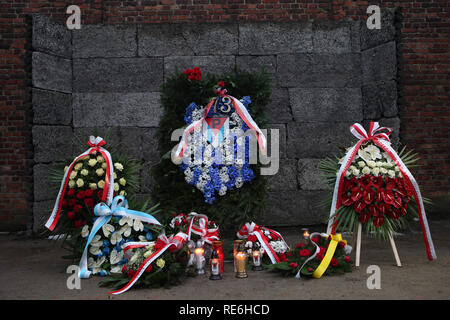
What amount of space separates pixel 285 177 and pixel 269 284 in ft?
9.53

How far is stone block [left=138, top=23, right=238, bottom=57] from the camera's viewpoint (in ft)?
19.4

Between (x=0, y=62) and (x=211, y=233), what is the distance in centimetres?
492

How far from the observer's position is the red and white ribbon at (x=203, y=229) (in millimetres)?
3863

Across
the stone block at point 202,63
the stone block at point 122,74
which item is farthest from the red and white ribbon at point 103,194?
the stone block at point 202,63

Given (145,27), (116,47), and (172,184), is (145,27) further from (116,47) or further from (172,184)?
(172,184)

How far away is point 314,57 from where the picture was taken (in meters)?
6.01

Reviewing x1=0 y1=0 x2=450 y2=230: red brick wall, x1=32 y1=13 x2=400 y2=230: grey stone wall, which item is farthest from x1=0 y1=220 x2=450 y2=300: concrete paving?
x1=0 y1=0 x2=450 y2=230: red brick wall

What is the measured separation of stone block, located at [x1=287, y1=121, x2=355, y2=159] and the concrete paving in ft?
6.64

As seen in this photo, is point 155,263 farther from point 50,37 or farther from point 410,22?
point 410,22

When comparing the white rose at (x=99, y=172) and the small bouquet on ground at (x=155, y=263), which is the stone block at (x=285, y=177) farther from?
Result: the white rose at (x=99, y=172)

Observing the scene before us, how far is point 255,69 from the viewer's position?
5961 mm

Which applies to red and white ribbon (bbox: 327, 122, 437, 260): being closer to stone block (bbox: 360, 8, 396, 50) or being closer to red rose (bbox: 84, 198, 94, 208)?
red rose (bbox: 84, 198, 94, 208)

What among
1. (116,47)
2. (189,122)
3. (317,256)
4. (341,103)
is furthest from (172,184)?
(341,103)

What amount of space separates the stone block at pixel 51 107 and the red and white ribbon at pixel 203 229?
9.75 feet
